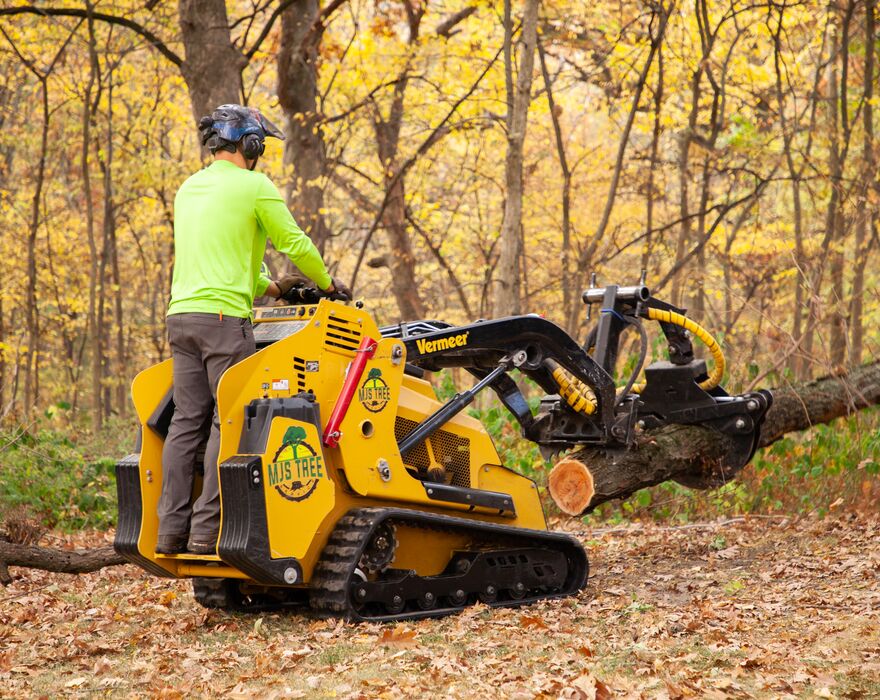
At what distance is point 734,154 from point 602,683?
14.9 m

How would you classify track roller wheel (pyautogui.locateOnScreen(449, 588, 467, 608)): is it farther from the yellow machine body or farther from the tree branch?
the tree branch

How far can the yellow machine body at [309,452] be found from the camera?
539 cm

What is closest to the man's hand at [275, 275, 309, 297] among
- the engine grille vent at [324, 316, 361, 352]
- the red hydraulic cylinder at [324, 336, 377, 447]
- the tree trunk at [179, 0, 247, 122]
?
the engine grille vent at [324, 316, 361, 352]

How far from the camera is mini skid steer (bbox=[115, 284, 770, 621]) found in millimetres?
5418

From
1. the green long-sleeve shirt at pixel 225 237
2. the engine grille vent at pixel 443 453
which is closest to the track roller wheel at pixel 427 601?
the engine grille vent at pixel 443 453

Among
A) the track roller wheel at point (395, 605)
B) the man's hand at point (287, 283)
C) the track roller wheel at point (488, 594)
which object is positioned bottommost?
the track roller wheel at point (488, 594)

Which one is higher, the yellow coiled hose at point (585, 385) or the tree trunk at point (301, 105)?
the tree trunk at point (301, 105)

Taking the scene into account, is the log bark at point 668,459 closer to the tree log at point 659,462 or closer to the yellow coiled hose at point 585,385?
the tree log at point 659,462

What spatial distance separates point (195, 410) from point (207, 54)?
8.29 metres

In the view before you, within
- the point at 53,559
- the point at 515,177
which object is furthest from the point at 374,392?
the point at 515,177

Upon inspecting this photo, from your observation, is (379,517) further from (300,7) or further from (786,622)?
(300,7)

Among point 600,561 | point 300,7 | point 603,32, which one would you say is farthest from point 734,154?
point 600,561

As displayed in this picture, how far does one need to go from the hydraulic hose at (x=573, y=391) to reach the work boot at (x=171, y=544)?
103 inches

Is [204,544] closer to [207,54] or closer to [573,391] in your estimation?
[573,391]
